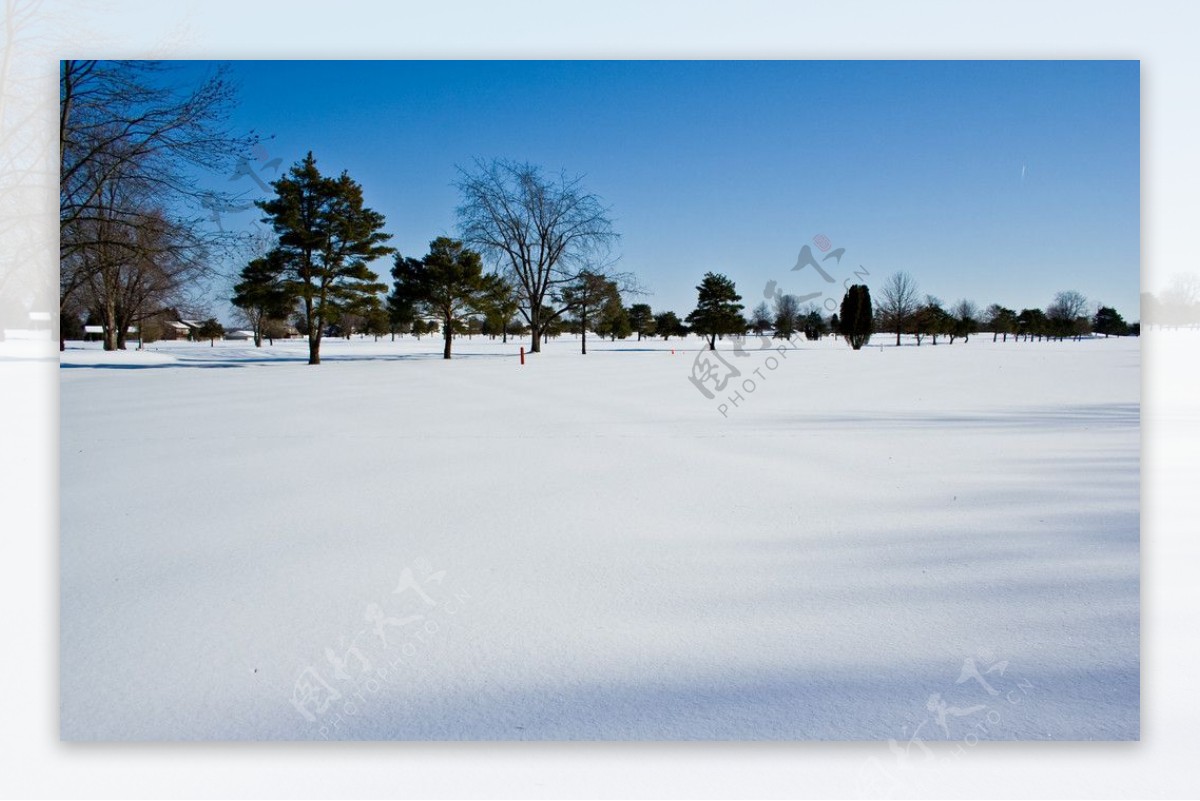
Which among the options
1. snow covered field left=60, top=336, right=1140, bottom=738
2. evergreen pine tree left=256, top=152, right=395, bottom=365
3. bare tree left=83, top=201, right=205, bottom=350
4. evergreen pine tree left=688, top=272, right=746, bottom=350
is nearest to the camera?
snow covered field left=60, top=336, right=1140, bottom=738

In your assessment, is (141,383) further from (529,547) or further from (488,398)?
(529,547)

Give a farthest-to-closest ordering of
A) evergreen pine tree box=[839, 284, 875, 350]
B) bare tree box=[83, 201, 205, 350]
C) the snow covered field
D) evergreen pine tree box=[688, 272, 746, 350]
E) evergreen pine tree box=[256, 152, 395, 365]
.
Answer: evergreen pine tree box=[839, 284, 875, 350]
evergreen pine tree box=[256, 152, 395, 365]
evergreen pine tree box=[688, 272, 746, 350]
bare tree box=[83, 201, 205, 350]
the snow covered field

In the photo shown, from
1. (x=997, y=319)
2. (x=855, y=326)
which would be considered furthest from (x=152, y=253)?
(x=997, y=319)

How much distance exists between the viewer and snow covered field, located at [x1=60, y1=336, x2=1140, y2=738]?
1.68m

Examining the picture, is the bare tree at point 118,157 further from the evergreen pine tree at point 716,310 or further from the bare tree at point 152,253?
the evergreen pine tree at point 716,310

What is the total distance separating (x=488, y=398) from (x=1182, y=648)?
25.8 feet

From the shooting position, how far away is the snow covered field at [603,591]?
168 cm

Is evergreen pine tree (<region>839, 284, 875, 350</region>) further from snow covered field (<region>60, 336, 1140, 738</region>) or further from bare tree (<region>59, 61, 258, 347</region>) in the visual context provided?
bare tree (<region>59, 61, 258, 347</region>)

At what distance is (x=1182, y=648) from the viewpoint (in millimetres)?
2008

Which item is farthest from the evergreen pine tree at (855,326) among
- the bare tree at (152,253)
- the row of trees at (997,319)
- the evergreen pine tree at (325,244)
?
the bare tree at (152,253)

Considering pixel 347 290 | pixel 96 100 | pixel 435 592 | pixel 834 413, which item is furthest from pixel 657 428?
pixel 347 290

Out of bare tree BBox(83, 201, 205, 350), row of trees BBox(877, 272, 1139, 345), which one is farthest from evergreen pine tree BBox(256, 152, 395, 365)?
row of trees BBox(877, 272, 1139, 345)

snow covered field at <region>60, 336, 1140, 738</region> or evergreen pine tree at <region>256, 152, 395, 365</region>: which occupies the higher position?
evergreen pine tree at <region>256, 152, 395, 365</region>

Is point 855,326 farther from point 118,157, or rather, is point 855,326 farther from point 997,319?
point 118,157
